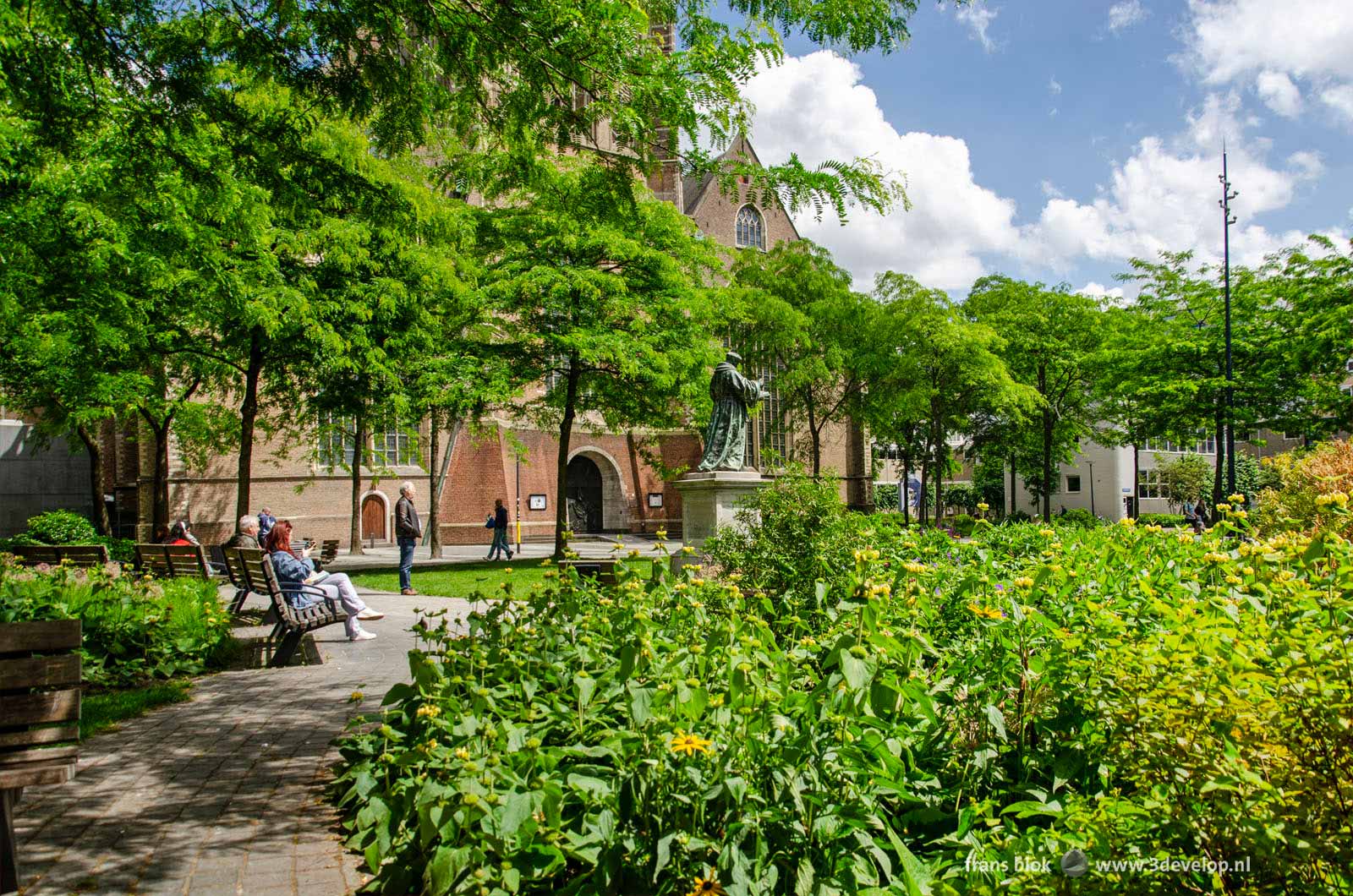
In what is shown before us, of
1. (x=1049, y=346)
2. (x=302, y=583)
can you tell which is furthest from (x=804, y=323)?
(x=302, y=583)

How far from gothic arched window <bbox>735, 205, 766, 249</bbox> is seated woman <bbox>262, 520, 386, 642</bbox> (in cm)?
3682

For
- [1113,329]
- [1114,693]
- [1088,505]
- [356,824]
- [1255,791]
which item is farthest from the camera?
[1088,505]

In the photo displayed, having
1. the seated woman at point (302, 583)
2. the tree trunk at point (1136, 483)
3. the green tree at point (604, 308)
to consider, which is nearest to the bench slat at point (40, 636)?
the seated woman at point (302, 583)

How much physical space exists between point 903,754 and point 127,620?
6.64 m

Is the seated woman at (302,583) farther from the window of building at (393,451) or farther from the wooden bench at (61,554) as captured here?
the window of building at (393,451)

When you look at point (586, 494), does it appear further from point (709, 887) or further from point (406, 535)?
point (709, 887)

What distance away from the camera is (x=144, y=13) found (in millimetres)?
5309

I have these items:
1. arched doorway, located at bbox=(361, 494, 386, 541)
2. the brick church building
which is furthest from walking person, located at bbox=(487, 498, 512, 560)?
arched doorway, located at bbox=(361, 494, 386, 541)

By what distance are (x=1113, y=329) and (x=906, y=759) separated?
30.9 metres

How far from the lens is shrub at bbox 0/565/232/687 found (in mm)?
6793

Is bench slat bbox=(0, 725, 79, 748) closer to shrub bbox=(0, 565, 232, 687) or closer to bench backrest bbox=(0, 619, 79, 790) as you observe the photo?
bench backrest bbox=(0, 619, 79, 790)

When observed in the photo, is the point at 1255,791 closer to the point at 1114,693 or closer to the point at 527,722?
the point at 1114,693

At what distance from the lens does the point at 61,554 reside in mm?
12398

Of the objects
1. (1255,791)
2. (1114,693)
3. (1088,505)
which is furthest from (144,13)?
(1088,505)
